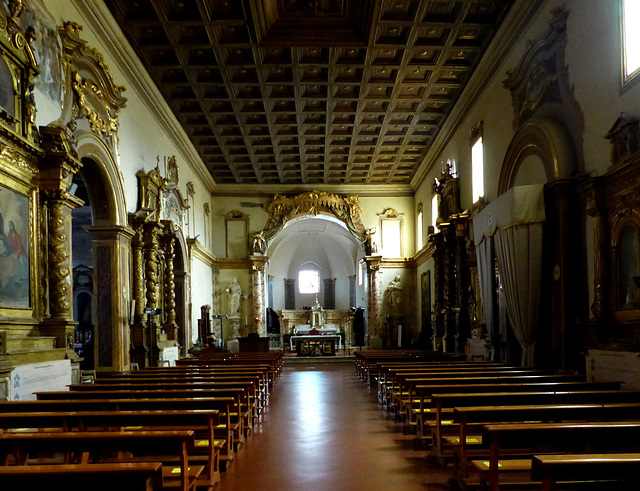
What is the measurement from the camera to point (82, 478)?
2979 millimetres

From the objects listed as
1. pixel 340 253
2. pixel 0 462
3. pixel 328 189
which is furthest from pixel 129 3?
pixel 340 253

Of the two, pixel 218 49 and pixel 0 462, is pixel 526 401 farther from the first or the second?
pixel 218 49

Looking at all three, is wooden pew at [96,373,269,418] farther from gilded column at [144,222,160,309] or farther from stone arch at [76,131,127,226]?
gilded column at [144,222,160,309]

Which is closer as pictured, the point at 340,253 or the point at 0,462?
the point at 0,462

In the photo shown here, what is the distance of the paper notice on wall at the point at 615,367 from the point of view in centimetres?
740

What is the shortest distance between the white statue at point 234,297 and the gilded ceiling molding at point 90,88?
552 inches

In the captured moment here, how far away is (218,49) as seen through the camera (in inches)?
540

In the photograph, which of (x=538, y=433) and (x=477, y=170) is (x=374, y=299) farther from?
(x=538, y=433)

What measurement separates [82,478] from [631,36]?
29.2ft

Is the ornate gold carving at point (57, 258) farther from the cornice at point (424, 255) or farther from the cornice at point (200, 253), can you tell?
the cornice at point (424, 255)

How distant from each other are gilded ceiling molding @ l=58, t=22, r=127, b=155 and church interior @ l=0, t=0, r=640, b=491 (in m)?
0.06

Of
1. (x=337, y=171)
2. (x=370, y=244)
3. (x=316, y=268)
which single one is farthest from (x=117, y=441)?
(x=316, y=268)

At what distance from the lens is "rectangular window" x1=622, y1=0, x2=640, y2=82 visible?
799 centimetres

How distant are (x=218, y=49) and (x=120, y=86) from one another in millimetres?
2572
